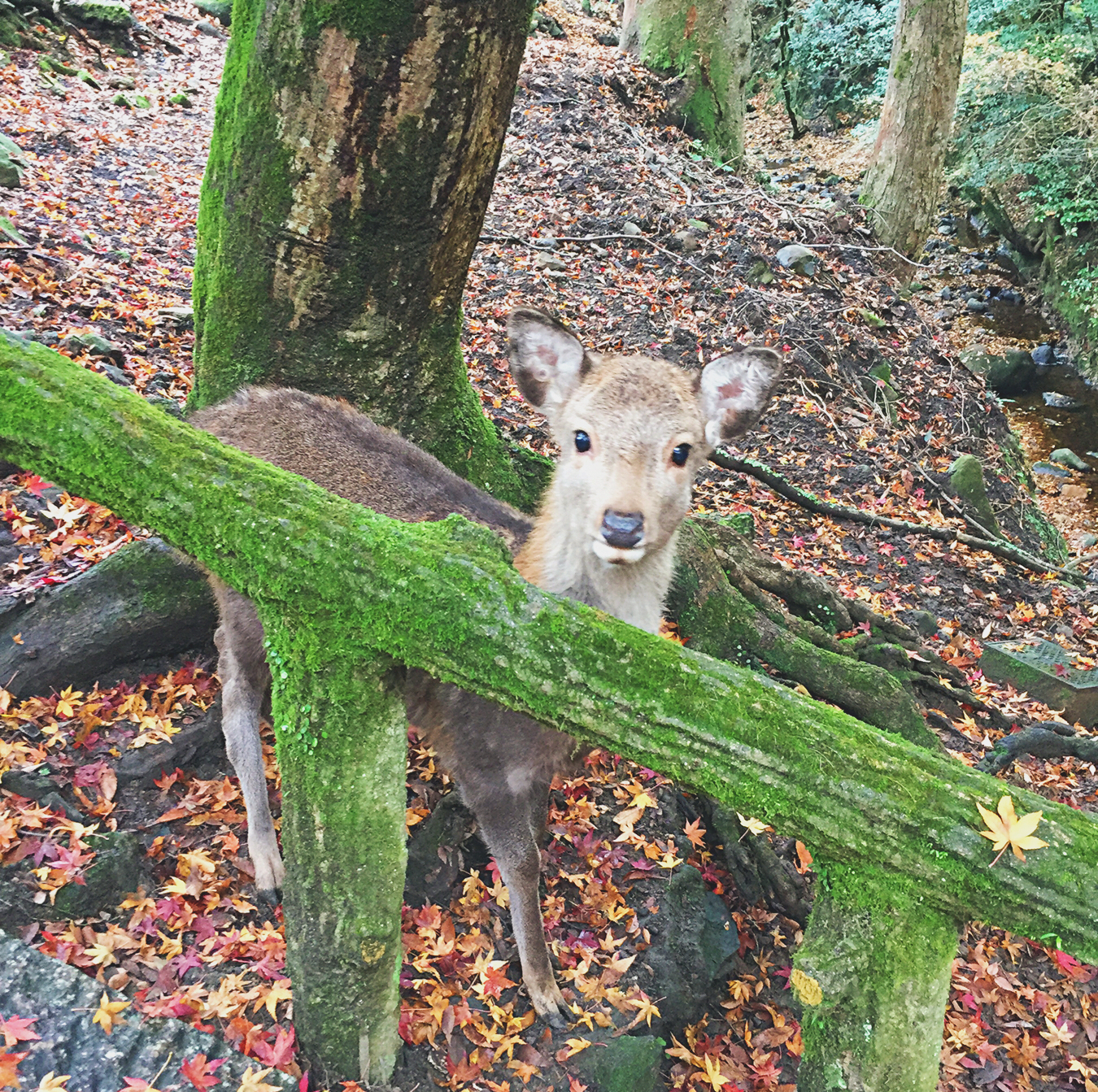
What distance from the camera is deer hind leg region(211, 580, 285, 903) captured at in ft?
13.1

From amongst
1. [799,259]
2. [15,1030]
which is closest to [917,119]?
[799,259]

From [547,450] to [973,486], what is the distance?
5.13 metres

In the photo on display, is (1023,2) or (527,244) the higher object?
(1023,2)

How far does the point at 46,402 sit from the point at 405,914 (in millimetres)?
2619

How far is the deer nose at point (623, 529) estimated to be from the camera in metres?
3.38

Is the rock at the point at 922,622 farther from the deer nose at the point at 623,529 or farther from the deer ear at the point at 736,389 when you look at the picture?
the deer nose at the point at 623,529

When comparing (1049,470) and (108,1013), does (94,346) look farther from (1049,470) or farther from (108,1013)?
(1049,470)

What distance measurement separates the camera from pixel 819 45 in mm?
25719

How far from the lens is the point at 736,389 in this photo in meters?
3.95

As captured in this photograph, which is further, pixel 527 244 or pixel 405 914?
pixel 527 244

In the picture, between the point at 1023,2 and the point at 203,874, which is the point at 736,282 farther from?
the point at 1023,2

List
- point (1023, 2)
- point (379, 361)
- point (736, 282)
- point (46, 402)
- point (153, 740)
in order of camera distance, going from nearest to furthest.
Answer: point (46, 402) < point (153, 740) < point (379, 361) < point (736, 282) < point (1023, 2)

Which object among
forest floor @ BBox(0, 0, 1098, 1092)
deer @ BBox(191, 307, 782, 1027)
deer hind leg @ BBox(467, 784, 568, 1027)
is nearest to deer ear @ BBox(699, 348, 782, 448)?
deer @ BBox(191, 307, 782, 1027)

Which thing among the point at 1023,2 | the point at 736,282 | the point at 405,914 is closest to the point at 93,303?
the point at 405,914
